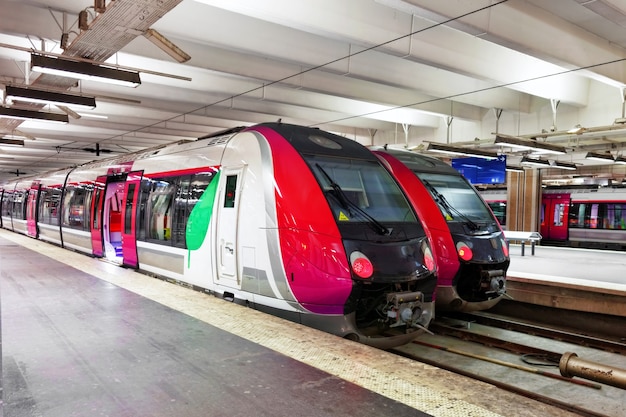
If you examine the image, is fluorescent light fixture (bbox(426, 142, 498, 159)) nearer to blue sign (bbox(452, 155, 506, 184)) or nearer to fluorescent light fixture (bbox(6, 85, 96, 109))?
blue sign (bbox(452, 155, 506, 184))

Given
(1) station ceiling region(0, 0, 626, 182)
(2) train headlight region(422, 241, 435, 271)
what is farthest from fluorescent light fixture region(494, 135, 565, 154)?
(2) train headlight region(422, 241, 435, 271)

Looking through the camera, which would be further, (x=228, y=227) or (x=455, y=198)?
(x=455, y=198)

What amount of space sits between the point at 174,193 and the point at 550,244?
2091cm

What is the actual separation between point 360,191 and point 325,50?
162 inches

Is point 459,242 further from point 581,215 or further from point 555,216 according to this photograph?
point 555,216

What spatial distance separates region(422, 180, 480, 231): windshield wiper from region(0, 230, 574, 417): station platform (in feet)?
13.6

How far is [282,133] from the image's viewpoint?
602cm

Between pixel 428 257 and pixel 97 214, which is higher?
pixel 97 214

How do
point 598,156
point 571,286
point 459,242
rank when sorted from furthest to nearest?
point 598,156, point 571,286, point 459,242

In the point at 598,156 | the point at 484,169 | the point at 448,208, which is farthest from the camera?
the point at 484,169

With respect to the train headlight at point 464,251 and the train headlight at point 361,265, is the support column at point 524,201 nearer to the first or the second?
the train headlight at point 464,251

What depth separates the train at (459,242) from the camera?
771 centimetres

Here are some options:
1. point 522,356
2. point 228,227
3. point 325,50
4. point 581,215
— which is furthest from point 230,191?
point 581,215

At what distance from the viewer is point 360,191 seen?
5980 mm
